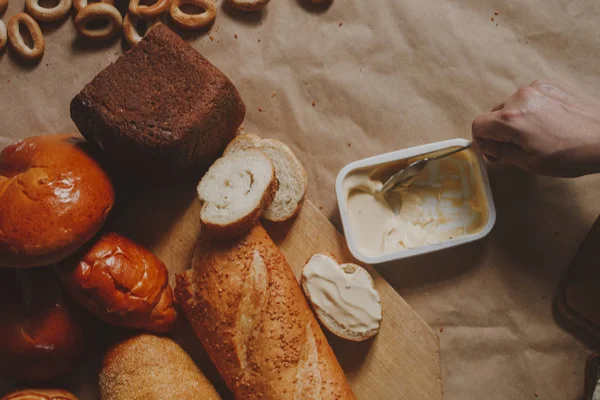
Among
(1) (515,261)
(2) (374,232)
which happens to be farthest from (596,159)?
(2) (374,232)

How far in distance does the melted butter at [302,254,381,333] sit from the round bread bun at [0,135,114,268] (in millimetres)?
981

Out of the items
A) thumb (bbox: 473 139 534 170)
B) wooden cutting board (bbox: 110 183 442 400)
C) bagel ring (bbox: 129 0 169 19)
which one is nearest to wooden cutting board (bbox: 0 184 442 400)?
wooden cutting board (bbox: 110 183 442 400)

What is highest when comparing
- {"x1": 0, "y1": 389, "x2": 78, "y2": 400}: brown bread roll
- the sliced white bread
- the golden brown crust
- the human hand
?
the human hand

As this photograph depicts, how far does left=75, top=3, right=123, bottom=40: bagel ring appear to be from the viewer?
2473mm

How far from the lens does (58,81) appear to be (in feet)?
8.32

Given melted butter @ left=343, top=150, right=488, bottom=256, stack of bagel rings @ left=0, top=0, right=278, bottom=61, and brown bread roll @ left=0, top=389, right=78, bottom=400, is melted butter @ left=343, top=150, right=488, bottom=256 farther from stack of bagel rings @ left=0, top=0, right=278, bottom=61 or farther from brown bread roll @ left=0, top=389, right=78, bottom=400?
brown bread roll @ left=0, top=389, right=78, bottom=400

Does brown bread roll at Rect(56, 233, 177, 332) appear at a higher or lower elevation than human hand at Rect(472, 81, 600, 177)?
lower

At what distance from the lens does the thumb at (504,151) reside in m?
2.21

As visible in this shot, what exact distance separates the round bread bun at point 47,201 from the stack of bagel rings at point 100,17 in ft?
2.28

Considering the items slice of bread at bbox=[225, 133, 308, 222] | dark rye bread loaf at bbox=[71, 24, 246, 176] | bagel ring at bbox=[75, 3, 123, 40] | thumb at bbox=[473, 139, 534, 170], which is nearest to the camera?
dark rye bread loaf at bbox=[71, 24, 246, 176]

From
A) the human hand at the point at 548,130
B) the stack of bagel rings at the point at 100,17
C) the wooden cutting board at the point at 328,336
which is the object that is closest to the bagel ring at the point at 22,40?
the stack of bagel rings at the point at 100,17

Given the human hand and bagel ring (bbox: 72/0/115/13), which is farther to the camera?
bagel ring (bbox: 72/0/115/13)

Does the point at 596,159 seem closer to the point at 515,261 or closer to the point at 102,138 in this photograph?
the point at 515,261

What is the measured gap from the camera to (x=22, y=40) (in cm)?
252
